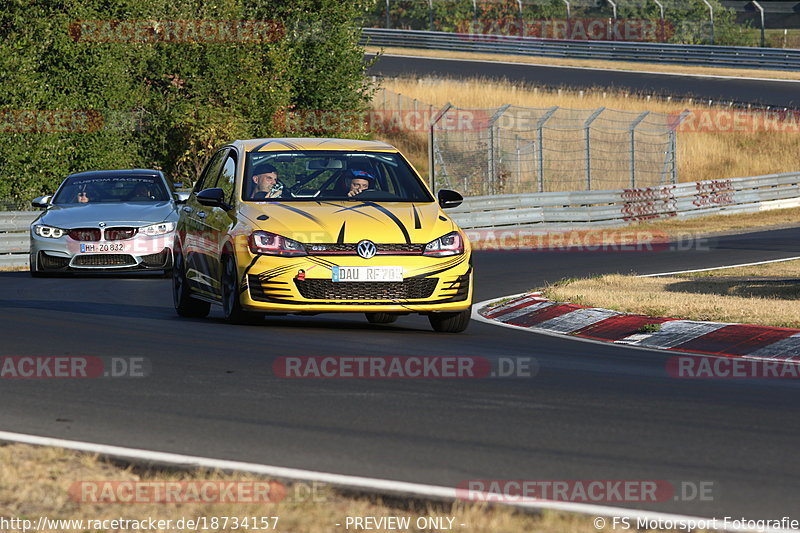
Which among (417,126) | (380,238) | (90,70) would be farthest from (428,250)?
(417,126)

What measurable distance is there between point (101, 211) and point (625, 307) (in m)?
8.99

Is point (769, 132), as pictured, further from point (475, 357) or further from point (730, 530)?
point (730, 530)

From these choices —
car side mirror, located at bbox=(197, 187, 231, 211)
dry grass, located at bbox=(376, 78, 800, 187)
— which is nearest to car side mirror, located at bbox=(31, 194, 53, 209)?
car side mirror, located at bbox=(197, 187, 231, 211)

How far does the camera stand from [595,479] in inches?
223

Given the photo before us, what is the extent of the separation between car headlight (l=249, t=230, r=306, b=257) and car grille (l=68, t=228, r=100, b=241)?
27.4ft

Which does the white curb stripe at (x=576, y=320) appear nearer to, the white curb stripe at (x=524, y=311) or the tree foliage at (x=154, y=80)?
the white curb stripe at (x=524, y=311)

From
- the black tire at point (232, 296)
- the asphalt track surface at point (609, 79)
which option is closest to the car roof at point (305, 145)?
the black tire at point (232, 296)

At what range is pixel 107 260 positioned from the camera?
18.8 m

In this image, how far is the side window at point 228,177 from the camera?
1206cm

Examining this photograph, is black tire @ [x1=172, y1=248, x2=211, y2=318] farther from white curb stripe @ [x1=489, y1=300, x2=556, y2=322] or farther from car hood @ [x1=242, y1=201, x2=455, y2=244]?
white curb stripe @ [x1=489, y1=300, x2=556, y2=322]

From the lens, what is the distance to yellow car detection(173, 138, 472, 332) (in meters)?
10.9

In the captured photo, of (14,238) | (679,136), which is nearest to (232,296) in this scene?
(14,238)

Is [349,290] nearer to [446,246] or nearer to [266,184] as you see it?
[446,246]

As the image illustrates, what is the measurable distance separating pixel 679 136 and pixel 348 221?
33451 mm
